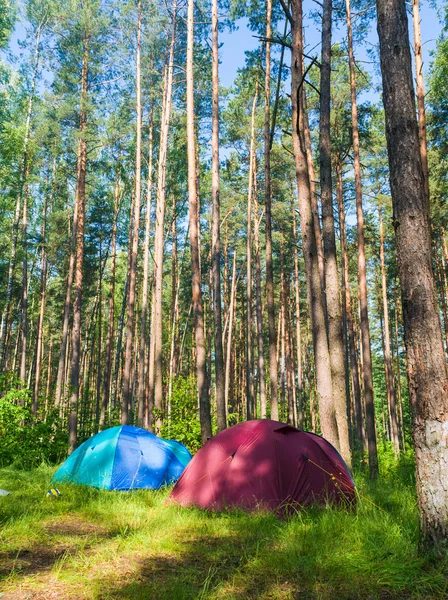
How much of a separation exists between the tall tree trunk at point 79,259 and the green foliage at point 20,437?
0.69 metres

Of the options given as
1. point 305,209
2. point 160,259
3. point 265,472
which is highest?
point 160,259

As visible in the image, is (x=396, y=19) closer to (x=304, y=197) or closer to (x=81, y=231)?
(x=304, y=197)

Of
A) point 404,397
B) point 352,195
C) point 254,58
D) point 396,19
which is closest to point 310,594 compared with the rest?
point 396,19

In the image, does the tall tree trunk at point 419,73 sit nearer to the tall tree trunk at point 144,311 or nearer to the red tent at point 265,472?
the red tent at point 265,472

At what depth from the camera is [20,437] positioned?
1165 centimetres

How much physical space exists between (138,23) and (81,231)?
891cm

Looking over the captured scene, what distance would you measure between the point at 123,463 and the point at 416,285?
6173 mm

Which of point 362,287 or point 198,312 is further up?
point 362,287

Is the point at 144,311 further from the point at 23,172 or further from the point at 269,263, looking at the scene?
the point at 23,172

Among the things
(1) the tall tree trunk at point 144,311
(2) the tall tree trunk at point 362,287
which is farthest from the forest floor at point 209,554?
(1) the tall tree trunk at point 144,311

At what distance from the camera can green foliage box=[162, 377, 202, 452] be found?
40.1 feet

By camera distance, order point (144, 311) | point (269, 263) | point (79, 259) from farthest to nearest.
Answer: point (144, 311)
point (79, 259)
point (269, 263)

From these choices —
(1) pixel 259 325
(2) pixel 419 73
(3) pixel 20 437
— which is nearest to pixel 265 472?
(3) pixel 20 437

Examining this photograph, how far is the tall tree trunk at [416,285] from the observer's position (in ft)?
11.0
